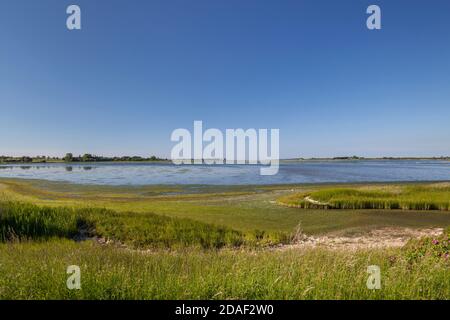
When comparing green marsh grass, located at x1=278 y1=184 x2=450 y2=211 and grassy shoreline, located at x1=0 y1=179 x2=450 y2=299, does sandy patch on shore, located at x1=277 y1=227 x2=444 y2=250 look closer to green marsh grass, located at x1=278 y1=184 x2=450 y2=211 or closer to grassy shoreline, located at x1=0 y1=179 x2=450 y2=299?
grassy shoreline, located at x1=0 y1=179 x2=450 y2=299

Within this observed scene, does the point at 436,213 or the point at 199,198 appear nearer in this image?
the point at 436,213

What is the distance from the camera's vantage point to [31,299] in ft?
13.5

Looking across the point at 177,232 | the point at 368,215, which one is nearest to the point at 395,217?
the point at 368,215

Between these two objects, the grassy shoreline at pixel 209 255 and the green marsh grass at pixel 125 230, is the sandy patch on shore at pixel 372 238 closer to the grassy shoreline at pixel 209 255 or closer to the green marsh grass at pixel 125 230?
the grassy shoreline at pixel 209 255

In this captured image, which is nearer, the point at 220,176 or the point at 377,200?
the point at 377,200

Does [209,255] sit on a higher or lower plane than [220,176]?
higher

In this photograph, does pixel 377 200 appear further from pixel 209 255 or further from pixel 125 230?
pixel 209 255

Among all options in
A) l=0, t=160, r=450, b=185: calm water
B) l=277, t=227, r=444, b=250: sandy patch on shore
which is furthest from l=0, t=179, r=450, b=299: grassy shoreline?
l=0, t=160, r=450, b=185: calm water

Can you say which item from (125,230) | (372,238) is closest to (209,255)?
(125,230)

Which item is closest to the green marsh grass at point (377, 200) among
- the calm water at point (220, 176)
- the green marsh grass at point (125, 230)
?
the green marsh grass at point (125, 230)

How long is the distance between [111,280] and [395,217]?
25.8 meters

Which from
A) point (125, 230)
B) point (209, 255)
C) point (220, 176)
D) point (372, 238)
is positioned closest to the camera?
point (209, 255)
